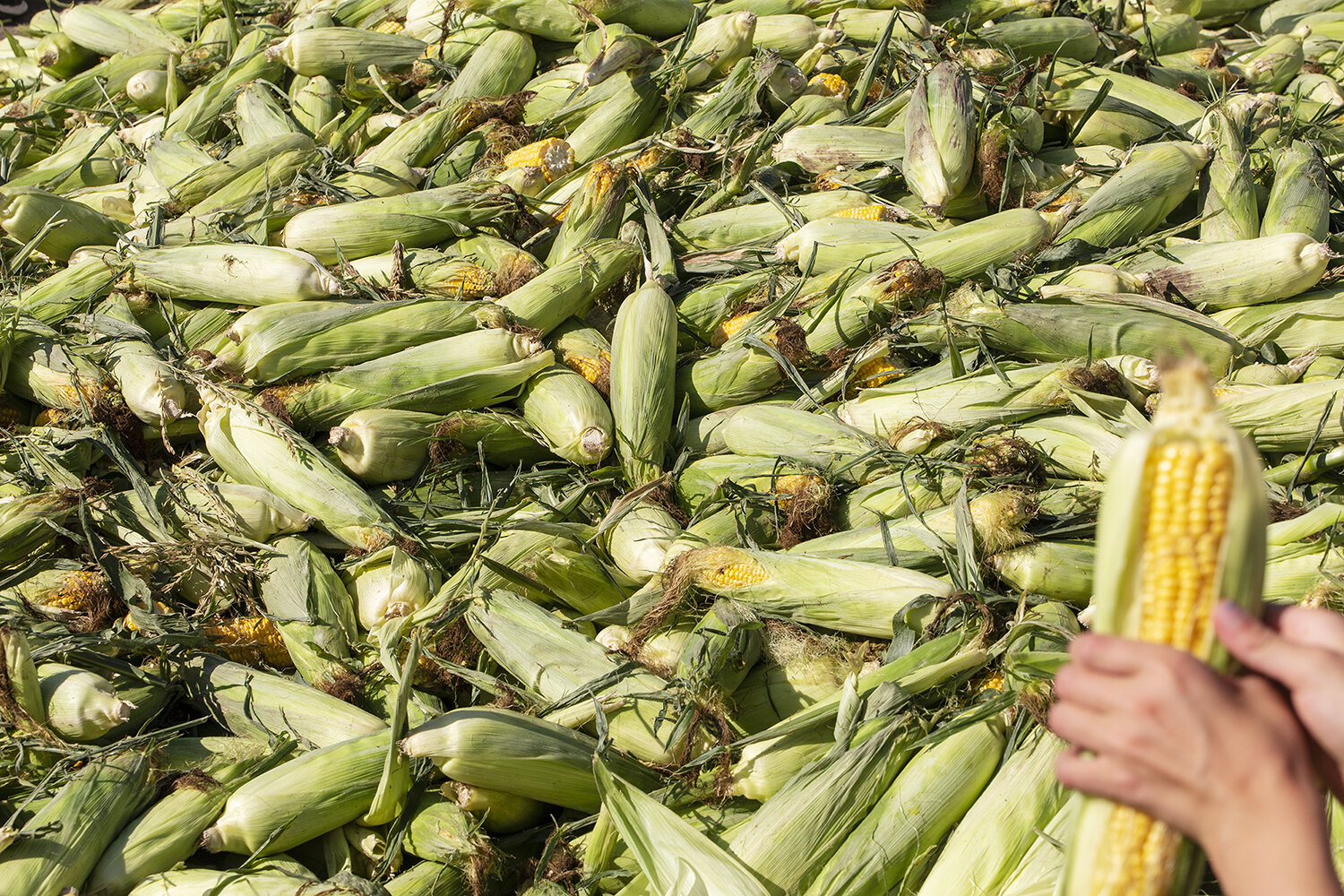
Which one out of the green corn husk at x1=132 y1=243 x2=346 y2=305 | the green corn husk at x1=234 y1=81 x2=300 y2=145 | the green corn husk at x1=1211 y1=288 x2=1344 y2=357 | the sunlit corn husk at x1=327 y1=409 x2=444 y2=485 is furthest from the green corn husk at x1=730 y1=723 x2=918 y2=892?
the green corn husk at x1=234 y1=81 x2=300 y2=145

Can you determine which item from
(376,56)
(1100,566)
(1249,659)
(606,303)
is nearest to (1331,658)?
(1249,659)

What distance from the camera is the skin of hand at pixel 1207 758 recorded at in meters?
1.21

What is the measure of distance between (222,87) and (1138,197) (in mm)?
5206

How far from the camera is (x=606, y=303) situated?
15.1ft

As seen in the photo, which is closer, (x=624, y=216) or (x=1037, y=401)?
(x=1037, y=401)

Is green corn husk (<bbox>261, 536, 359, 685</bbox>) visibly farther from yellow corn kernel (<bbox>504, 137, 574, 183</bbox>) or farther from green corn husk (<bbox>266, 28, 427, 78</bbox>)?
green corn husk (<bbox>266, 28, 427, 78</bbox>)

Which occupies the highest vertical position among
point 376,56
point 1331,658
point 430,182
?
point 1331,658

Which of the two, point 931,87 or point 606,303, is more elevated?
point 931,87

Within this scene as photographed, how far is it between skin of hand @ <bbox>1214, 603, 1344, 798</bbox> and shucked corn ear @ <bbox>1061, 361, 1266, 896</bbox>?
0.07 meters

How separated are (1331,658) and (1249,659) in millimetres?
98

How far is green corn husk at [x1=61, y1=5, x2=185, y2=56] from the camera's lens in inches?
264

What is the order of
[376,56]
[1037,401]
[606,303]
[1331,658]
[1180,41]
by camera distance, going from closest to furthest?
[1331,658]
[1037,401]
[606,303]
[376,56]
[1180,41]

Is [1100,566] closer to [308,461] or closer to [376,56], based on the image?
[308,461]

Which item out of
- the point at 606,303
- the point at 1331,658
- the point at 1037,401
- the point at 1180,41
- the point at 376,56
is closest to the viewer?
the point at 1331,658
